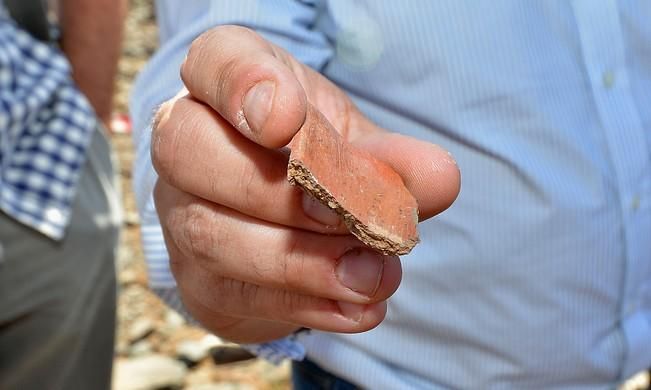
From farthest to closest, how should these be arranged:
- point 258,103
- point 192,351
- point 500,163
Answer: point 192,351 → point 500,163 → point 258,103

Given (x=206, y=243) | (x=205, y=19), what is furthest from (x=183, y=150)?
(x=205, y=19)

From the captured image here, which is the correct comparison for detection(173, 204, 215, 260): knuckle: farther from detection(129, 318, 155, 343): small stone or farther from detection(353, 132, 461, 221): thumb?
detection(129, 318, 155, 343): small stone

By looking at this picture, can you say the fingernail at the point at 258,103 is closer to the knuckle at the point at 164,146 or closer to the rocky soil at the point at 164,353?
the knuckle at the point at 164,146

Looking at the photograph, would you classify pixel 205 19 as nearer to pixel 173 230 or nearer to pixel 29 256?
pixel 173 230

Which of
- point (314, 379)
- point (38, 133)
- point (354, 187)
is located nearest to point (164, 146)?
point (354, 187)

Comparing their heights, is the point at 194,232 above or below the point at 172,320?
above

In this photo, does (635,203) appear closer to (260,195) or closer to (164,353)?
(260,195)
